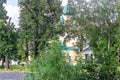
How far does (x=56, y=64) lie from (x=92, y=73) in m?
2.32

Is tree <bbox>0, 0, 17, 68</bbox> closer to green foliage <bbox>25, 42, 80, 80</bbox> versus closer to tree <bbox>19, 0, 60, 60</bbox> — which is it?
tree <bbox>19, 0, 60, 60</bbox>

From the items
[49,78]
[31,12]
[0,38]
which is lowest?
[49,78]

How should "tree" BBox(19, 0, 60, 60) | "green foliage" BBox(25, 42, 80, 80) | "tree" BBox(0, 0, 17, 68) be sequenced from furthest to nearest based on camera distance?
"tree" BBox(0, 0, 17, 68) < "tree" BBox(19, 0, 60, 60) < "green foliage" BBox(25, 42, 80, 80)

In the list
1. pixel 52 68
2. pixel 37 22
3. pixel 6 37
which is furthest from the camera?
pixel 6 37

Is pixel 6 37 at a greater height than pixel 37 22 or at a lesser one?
lesser

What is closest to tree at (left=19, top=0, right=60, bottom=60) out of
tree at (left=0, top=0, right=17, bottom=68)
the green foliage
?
tree at (left=0, top=0, right=17, bottom=68)

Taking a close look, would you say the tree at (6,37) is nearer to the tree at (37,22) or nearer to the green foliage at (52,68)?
the tree at (37,22)

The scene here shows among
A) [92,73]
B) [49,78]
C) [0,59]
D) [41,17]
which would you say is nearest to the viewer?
[49,78]

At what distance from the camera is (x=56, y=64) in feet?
45.4

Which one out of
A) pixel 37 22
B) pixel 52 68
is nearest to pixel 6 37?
pixel 37 22

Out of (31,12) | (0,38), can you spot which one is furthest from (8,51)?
(31,12)

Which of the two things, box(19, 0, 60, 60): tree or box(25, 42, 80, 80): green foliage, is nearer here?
box(25, 42, 80, 80): green foliage

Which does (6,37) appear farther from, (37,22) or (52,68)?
(52,68)

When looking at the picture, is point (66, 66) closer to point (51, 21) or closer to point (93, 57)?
point (93, 57)
